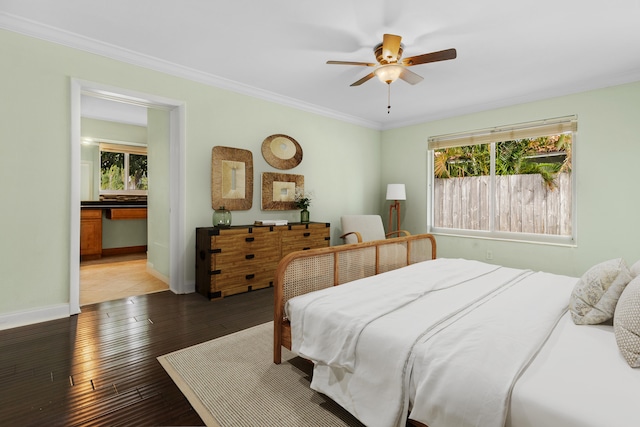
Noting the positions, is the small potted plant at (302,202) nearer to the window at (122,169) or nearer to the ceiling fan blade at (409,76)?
the ceiling fan blade at (409,76)

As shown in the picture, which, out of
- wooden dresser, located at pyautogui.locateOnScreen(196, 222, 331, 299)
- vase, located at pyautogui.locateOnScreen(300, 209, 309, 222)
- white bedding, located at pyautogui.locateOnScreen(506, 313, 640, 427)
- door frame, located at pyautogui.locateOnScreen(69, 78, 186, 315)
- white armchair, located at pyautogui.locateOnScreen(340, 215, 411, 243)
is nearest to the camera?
white bedding, located at pyautogui.locateOnScreen(506, 313, 640, 427)

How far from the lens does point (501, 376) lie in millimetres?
1077

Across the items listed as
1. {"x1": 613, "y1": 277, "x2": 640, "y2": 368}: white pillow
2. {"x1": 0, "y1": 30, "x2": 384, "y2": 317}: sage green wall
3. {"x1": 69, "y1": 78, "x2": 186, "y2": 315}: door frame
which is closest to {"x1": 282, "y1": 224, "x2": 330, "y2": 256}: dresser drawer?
{"x1": 0, "y1": 30, "x2": 384, "y2": 317}: sage green wall

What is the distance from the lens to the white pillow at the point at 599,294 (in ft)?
4.95

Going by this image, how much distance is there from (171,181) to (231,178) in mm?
685

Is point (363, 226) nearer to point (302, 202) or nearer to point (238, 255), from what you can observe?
point (302, 202)

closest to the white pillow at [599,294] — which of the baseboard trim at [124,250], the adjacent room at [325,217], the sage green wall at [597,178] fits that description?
the adjacent room at [325,217]

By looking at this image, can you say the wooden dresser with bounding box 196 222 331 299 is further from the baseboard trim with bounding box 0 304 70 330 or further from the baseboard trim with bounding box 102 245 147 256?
the baseboard trim with bounding box 102 245 147 256

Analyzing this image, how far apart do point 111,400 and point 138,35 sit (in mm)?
2847

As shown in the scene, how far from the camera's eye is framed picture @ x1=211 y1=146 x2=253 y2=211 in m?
3.77

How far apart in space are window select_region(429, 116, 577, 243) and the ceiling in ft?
2.05

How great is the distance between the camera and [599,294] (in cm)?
156

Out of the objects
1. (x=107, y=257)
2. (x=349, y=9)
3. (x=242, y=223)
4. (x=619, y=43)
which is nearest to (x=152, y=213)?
(x=242, y=223)

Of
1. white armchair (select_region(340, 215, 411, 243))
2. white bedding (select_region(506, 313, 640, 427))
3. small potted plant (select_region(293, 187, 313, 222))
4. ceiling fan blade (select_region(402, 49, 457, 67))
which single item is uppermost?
ceiling fan blade (select_region(402, 49, 457, 67))
